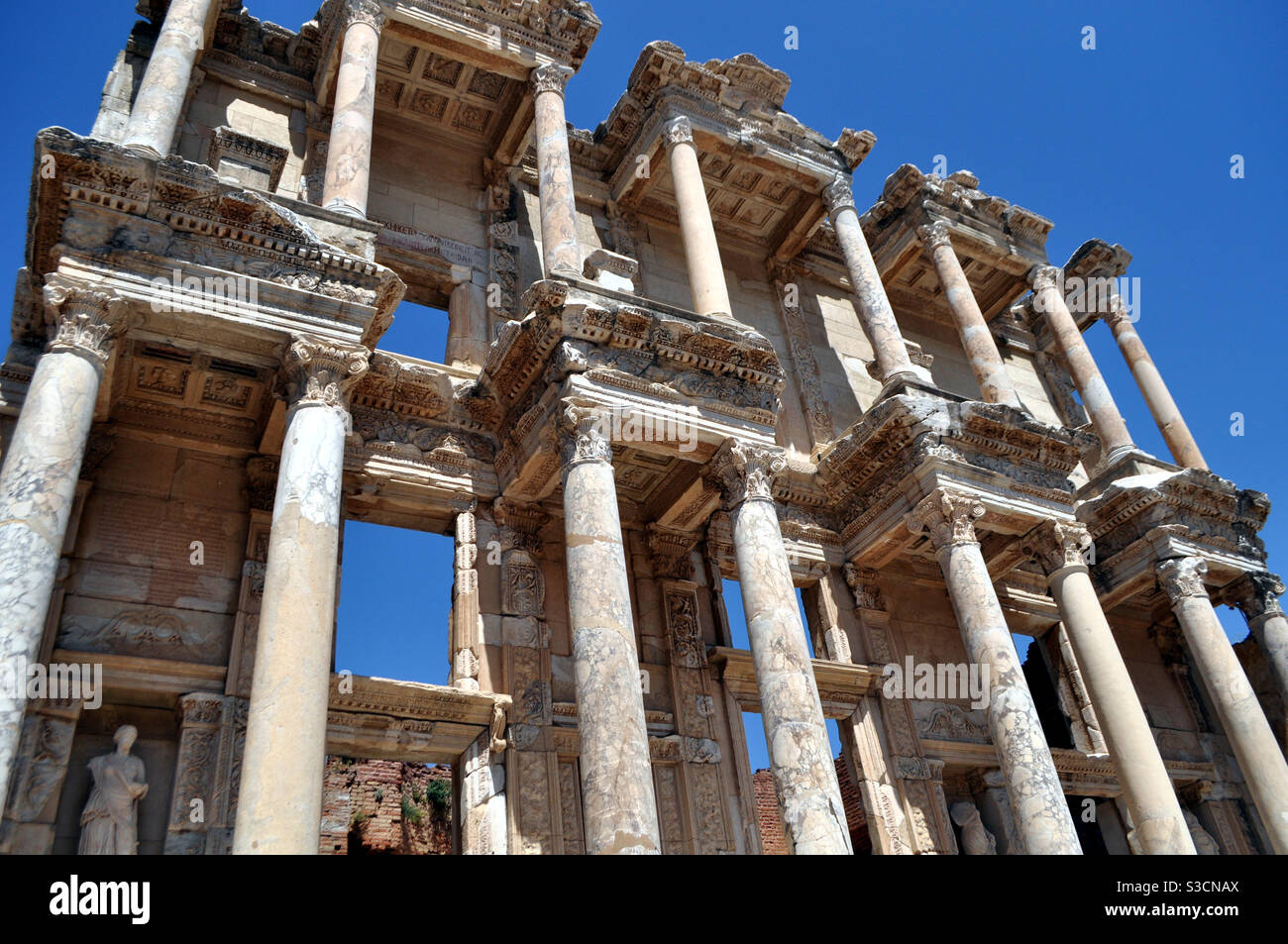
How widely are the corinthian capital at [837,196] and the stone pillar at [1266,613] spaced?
10.1 metres

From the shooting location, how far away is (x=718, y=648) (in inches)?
553

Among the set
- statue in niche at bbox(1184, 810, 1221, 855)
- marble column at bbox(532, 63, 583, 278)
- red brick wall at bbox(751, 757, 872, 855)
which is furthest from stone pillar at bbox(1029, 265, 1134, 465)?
marble column at bbox(532, 63, 583, 278)

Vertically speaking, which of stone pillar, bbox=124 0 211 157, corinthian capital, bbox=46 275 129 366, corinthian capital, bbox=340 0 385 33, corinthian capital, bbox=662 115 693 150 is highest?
corinthian capital, bbox=662 115 693 150

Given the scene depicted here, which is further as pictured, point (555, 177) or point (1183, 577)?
point (1183, 577)

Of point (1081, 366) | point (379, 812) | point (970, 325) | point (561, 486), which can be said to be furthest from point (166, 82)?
point (1081, 366)

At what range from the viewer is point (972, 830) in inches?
579

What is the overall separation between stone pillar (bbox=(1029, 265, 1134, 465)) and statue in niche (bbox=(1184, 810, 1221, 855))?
672 centimetres

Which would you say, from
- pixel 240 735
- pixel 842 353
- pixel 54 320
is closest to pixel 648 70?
pixel 842 353

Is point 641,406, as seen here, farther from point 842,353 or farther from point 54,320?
point 842,353

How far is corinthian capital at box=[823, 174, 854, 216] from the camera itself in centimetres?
1861

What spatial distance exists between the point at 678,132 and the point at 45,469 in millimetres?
11883

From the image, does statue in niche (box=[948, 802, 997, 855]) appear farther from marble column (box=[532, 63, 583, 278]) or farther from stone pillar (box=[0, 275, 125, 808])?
stone pillar (box=[0, 275, 125, 808])

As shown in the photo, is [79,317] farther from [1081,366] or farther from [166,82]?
[1081,366]

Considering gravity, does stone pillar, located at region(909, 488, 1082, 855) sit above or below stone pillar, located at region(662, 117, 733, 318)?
below
